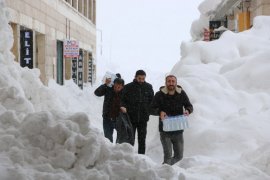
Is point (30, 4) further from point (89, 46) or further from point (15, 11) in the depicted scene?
point (89, 46)

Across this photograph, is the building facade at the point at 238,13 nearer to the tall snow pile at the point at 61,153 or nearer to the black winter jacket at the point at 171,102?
the black winter jacket at the point at 171,102

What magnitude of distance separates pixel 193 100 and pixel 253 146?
3.19 metres

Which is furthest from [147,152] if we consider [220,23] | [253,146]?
[220,23]

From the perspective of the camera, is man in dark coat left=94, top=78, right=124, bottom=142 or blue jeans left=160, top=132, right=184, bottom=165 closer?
blue jeans left=160, top=132, right=184, bottom=165

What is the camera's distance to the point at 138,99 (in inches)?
315

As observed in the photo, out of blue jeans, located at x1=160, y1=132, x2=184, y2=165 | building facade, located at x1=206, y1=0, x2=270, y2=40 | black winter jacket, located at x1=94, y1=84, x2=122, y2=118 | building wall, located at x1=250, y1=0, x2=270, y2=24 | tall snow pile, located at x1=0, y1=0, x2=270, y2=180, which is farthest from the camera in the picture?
building facade, located at x1=206, y1=0, x2=270, y2=40

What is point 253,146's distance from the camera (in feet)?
29.7

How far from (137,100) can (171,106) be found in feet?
2.83

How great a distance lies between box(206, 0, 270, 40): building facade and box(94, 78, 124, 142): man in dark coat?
19.5 m

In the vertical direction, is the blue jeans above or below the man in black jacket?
below

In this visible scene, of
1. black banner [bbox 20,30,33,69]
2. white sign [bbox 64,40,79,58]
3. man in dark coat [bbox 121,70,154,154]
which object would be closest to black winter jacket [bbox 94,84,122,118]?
man in dark coat [bbox 121,70,154,154]

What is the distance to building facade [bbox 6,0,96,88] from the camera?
17.9 metres

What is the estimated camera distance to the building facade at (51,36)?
17.9 m

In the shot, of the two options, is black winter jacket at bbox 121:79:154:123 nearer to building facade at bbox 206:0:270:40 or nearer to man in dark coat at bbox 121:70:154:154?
man in dark coat at bbox 121:70:154:154
